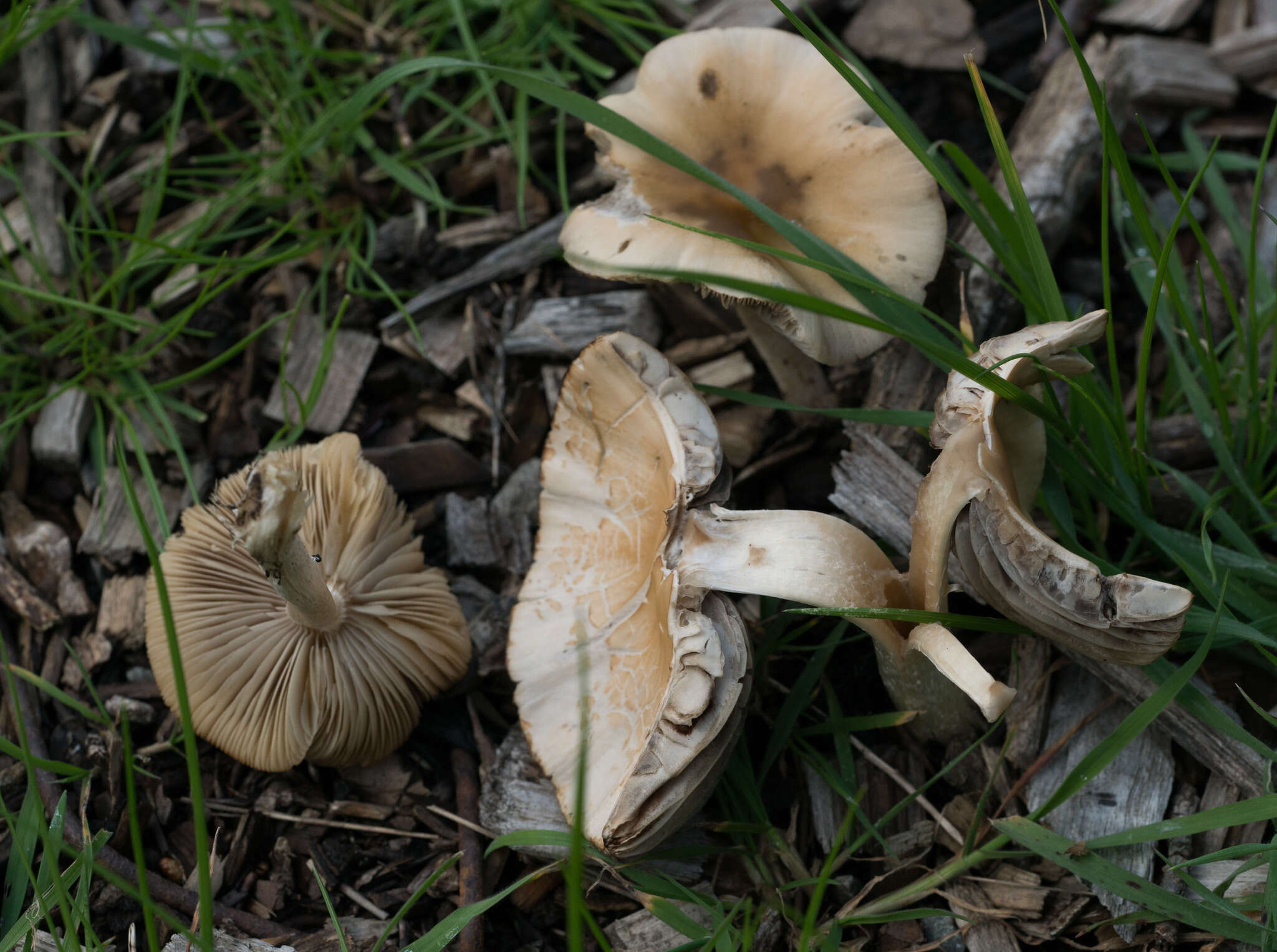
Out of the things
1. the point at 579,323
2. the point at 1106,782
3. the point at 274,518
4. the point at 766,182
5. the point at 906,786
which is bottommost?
the point at 906,786

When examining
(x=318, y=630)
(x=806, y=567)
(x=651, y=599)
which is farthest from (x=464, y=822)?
(x=806, y=567)

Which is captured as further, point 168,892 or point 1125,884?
point 168,892

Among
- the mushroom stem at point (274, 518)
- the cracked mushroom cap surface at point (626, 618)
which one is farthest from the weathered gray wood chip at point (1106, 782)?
the mushroom stem at point (274, 518)

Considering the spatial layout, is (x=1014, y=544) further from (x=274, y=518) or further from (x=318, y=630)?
(x=318, y=630)

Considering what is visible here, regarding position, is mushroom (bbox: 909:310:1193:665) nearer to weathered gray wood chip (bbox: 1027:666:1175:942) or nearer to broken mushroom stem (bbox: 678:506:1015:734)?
broken mushroom stem (bbox: 678:506:1015:734)

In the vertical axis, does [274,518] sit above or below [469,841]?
above

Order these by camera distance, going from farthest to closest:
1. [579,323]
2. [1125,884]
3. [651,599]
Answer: [579,323] < [651,599] < [1125,884]

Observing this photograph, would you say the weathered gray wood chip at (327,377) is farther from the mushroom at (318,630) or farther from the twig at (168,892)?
the twig at (168,892)

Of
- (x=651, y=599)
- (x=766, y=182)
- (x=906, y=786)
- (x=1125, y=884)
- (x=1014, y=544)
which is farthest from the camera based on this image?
(x=766, y=182)
